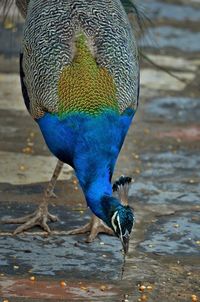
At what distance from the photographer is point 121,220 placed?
433 cm

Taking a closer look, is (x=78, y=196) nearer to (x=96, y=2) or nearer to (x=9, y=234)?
(x=9, y=234)

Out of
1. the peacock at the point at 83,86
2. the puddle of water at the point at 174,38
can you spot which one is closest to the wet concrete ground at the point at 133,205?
the peacock at the point at 83,86

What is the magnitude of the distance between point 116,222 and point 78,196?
1.78m

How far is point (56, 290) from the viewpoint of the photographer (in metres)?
4.82

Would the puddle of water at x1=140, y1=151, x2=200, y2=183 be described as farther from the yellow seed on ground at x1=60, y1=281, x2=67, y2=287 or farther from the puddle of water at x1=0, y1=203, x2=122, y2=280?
the yellow seed on ground at x1=60, y1=281, x2=67, y2=287

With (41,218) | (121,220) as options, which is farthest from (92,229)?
(121,220)

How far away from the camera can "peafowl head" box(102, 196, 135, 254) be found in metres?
4.32

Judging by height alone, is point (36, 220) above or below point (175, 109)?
above

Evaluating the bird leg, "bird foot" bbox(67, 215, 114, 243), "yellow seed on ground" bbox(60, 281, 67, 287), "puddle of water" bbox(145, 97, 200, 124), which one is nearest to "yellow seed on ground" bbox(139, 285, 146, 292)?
"yellow seed on ground" bbox(60, 281, 67, 287)

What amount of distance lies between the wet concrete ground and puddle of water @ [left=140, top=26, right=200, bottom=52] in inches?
33.3

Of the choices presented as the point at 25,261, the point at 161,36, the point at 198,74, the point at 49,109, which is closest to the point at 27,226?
the point at 25,261

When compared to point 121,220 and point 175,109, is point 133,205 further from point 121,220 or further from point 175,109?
point 175,109

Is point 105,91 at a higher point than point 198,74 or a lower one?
higher

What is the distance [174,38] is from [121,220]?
19.9ft
